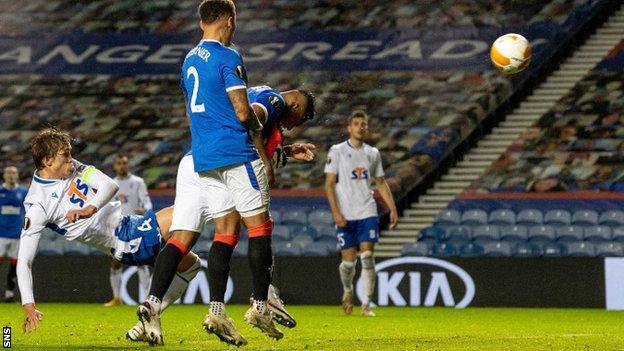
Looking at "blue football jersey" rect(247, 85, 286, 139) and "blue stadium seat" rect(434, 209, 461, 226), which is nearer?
"blue football jersey" rect(247, 85, 286, 139)

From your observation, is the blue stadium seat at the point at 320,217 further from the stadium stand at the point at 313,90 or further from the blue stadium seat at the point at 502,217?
the blue stadium seat at the point at 502,217

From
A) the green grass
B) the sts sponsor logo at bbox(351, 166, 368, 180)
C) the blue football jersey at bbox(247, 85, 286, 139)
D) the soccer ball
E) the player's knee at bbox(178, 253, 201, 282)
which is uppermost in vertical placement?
the soccer ball

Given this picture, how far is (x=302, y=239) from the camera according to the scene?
16.0 meters

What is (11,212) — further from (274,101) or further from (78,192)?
(274,101)

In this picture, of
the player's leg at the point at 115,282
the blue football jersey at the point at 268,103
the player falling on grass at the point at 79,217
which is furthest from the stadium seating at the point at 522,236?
the blue football jersey at the point at 268,103

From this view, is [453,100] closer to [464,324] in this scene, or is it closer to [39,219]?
[464,324]

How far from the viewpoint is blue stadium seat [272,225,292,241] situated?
16.1 metres

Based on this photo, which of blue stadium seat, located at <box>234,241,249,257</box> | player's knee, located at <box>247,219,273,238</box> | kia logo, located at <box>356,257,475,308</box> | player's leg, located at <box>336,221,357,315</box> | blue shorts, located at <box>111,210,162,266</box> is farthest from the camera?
blue stadium seat, located at <box>234,241,249,257</box>

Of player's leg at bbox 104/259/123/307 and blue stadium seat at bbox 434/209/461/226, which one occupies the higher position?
blue stadium seat at bbox 434/209/461/226

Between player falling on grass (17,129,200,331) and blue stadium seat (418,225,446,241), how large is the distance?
854cm

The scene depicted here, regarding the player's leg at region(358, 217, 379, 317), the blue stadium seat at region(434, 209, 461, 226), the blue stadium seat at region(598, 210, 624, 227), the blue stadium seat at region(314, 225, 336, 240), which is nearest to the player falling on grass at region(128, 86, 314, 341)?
the player's leg at region(358, 217, 379, 317)

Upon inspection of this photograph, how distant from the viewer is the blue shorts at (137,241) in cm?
749

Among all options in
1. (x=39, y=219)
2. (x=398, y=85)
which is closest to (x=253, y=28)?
(x=398, y=85)

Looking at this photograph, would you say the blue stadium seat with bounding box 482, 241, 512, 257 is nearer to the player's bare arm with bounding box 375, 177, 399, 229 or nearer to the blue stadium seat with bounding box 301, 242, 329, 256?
the blue stadium seat with bounding box 301, 242, 329, 256
